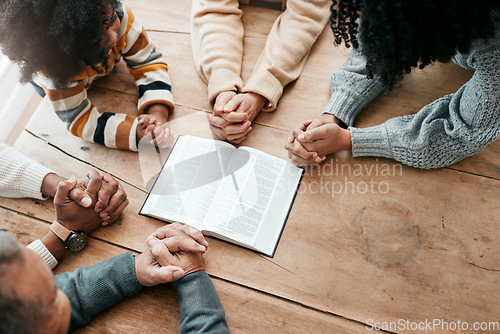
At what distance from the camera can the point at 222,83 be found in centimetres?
107

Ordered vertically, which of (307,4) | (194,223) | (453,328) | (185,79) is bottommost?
(453,328)

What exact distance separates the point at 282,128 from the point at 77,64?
1.78ft

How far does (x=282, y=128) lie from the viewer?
3.54 ft

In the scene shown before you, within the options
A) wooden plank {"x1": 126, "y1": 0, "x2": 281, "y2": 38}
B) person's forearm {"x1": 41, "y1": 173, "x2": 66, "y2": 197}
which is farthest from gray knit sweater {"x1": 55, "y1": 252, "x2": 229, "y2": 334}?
wooden plank {"x1": 126, "y1": 0, "x2": 281, "y2": 38}

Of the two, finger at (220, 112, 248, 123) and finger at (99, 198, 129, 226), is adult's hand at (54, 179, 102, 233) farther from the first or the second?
finger at (220, 112, 248, 123)

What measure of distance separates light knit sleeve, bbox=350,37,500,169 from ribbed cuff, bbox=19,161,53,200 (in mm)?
793

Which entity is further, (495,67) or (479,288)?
(479,288)

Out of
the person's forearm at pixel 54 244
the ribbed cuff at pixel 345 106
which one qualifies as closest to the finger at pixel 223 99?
the ribbed cuff at pixel 345 106

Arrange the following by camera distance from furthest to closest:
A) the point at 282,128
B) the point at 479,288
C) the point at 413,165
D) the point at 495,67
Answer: the point at 282,128 < the point at 413,165 < the point at 479,288 < the point at 495,67

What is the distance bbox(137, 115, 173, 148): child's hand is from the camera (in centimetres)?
102

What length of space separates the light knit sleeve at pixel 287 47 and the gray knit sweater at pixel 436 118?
128 mm

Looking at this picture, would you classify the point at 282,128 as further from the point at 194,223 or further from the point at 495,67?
the point at 495,67

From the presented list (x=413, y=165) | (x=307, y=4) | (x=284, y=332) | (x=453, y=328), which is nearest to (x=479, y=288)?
(x=453, y=328)

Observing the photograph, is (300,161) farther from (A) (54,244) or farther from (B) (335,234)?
(A) (54,244)
